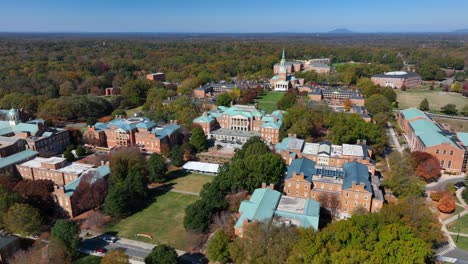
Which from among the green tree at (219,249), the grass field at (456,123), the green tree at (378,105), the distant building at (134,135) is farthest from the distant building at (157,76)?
the green tree at (219,249)

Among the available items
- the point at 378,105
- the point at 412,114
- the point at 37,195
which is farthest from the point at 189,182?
the point at 378,105

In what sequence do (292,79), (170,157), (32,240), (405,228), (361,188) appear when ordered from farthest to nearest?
(292,79), (170,157), (361,188), (32,240), (405,228)

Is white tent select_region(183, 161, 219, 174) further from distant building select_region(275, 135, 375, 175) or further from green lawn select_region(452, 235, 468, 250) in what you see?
green lawn select_region(452, 235, 468, 250)

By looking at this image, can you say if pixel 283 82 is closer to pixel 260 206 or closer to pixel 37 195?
pixel 260 206

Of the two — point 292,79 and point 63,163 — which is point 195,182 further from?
point 292,79

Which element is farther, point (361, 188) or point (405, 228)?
point (361, 188)

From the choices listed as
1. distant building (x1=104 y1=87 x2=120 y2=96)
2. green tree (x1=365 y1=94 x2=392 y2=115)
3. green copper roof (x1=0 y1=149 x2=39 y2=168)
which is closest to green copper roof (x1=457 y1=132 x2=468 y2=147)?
green tree (x1=365 y1=94 x2=392 y2=115)

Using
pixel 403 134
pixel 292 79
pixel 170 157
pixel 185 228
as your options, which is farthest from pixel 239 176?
pixel 292 79
